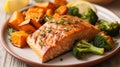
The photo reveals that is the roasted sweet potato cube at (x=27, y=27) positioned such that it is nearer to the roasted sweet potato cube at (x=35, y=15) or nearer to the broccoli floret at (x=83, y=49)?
the roasted sweet potato cube at (x=35, y=15)

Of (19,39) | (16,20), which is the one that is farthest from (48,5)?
(19,39)

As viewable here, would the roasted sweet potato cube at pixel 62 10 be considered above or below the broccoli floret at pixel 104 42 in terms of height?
below

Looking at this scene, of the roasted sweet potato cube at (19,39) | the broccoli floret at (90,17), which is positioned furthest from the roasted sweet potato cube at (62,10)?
the roasted sweet potato cube at (19,39)

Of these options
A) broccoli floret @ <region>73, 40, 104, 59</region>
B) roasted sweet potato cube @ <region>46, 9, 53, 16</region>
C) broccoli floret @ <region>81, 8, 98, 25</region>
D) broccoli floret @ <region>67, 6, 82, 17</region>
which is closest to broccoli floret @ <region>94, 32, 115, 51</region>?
broccoli floret @ <region>73, 40, 104, 59</region>

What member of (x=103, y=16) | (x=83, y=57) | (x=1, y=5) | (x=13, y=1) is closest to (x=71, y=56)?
(x=83, y=57)

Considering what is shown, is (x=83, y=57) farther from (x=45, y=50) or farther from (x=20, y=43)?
(x=20, y=43)

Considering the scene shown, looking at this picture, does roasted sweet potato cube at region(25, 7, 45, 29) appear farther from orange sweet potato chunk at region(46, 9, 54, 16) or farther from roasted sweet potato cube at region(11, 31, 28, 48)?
roasted sweet potato cube at region(11, 31, 28, 48)

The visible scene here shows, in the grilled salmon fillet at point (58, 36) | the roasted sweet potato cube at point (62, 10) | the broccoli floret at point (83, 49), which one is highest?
the grilled salmon fillet at point (58, 36)
